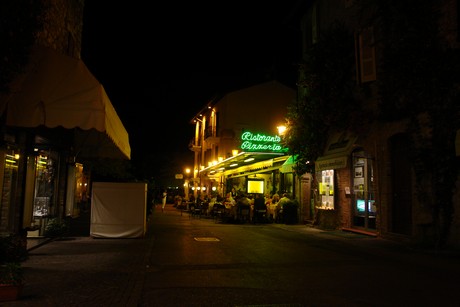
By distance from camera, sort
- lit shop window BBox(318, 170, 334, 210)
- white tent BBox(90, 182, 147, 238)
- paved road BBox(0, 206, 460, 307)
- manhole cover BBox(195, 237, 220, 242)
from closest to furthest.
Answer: paved road BBox(0, 206, 460, 307)
white tent BBox(90, 182, 147, 238)
manhole cover BBox(195, 237, 220, 242)
lit shop window BBox(318, 170, 334, 210)

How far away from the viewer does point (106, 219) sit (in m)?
12.4

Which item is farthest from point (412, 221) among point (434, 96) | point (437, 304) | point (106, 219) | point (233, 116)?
point (233, 116)

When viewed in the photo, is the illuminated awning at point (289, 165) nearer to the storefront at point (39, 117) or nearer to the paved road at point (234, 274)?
the paved road at point (234, 274)

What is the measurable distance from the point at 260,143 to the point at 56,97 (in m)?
15.3

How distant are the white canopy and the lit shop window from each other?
1073 centimetres

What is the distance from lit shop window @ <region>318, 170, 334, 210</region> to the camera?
1686 cm

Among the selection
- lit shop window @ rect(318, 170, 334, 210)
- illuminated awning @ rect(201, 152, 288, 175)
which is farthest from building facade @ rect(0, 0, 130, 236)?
illuminated awning @ rect(201, 152, 288, 175)

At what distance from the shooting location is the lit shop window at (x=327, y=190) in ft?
55.3

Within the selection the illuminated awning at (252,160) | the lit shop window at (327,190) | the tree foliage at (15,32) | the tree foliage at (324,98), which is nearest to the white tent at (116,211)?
the tree foliage at (15,32)

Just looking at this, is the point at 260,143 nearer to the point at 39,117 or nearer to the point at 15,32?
the point at 39,117

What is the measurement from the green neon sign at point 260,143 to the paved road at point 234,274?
10407mm

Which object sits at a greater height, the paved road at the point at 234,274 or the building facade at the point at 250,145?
the building facade at the point at 250,145

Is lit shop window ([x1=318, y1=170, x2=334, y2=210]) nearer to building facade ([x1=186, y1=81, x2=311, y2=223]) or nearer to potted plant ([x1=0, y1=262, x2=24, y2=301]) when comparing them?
building facade ([x1=186, y1=81, x2=311, y2=223])

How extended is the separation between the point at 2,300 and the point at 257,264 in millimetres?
4766
